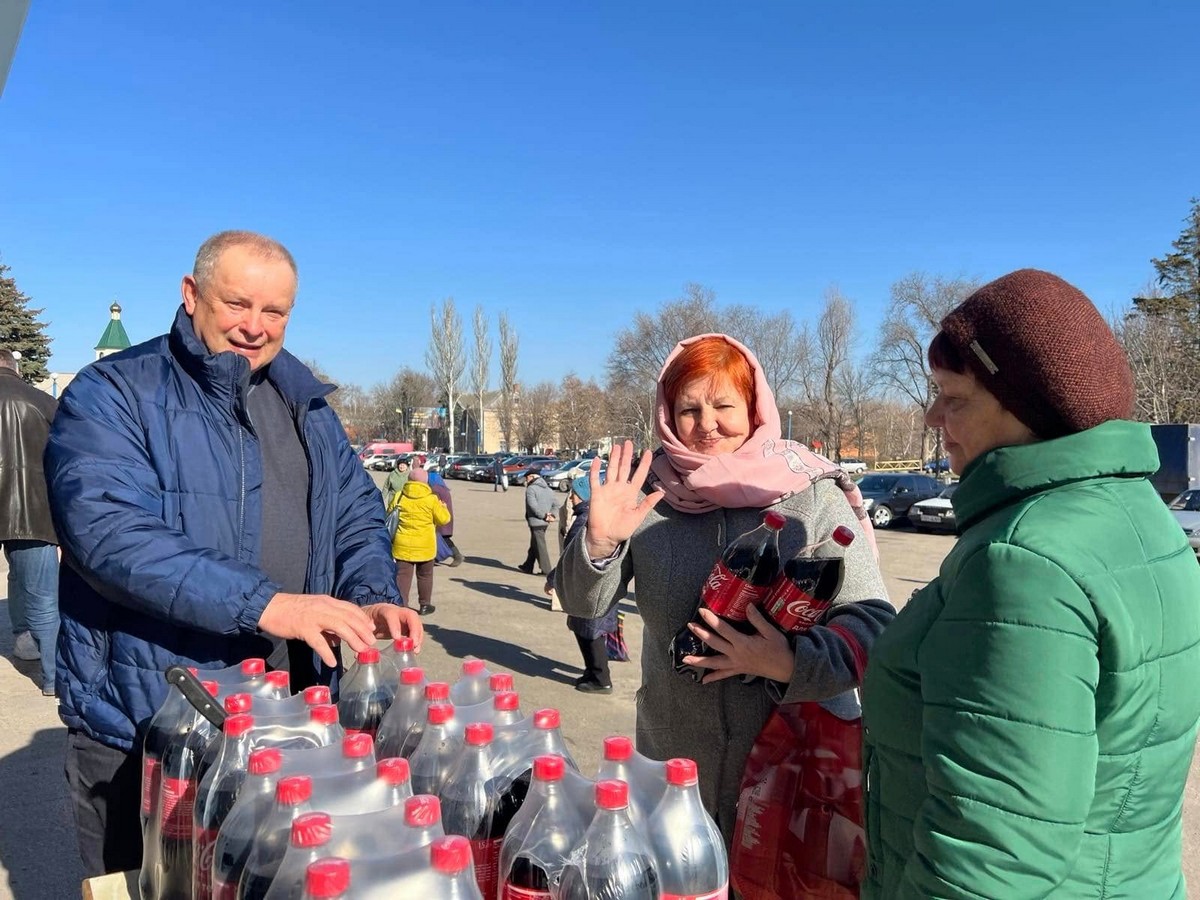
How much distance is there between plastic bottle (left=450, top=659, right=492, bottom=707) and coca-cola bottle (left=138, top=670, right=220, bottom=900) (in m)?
0.53

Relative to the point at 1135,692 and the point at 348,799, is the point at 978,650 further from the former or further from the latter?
the point at 348,799

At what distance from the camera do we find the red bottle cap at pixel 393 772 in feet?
4.44

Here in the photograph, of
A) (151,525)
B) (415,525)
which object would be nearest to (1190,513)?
(415,525)

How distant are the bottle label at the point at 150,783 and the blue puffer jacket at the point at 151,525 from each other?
0.83 ft

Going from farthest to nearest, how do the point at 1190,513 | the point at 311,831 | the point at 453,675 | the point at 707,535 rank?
the point at 1190,513 → the point at 453,675 → the point at 707,535 → the point at 311,831

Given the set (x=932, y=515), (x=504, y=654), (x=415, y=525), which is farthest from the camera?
(x=932, y=515)

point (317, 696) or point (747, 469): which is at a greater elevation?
point (747, 469)

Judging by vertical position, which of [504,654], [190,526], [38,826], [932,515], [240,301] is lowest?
[932,515]

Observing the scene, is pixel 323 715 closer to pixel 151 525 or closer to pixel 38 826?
pixel 151 525

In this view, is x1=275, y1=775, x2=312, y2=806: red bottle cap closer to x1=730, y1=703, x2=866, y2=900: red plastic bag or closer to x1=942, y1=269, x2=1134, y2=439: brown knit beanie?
x1=730, y1=703, x2=866, y2=900: red plastic bag

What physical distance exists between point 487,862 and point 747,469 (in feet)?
3.89

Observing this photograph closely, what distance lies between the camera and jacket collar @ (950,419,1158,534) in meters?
1.31

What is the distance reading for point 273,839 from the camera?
1.26 metres

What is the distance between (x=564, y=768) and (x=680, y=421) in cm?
121
